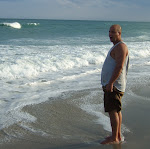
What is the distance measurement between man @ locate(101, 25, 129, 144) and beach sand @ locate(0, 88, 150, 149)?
0.33 metres

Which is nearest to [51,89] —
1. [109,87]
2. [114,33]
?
[109,87]

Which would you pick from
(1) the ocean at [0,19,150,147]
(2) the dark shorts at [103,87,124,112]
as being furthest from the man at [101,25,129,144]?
A: (1) the ocean at [0,19,150,147]

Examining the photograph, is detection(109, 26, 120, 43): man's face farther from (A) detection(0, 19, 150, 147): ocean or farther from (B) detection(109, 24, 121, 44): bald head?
(A) detection(0, 19, 150, 147): ocean

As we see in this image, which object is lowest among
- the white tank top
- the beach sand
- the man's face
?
the beach sand

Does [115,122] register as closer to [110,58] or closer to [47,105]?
[110,58]

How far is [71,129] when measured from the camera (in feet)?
13.5

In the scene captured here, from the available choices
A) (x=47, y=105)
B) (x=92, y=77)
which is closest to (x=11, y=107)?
(x=47, y=105)

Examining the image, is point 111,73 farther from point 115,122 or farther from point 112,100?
point 115,122

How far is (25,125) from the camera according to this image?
4.21 m

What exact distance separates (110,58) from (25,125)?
1852 mm

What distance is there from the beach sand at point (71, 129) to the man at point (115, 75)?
12.8 inches

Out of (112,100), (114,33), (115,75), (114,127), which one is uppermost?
(114,33)

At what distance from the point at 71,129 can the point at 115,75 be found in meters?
1.31

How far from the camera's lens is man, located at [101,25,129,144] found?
10.7ft
